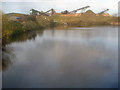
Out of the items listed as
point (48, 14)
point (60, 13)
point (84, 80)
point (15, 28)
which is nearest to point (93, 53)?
point (84, 80)

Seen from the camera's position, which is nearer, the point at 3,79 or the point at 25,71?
the point at 3,79

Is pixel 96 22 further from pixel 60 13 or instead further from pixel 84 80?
pixel 84 80

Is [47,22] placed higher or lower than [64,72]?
higher

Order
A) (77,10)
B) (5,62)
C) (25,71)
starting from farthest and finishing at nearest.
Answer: (77,10) → (5,62) → (25,71)

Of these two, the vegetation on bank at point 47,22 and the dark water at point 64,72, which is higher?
the vegetation on bank at point 47,22

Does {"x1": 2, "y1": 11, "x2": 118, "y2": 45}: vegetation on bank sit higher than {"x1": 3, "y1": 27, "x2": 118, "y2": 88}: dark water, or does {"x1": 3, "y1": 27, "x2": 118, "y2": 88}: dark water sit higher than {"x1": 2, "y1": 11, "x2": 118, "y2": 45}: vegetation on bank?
{"x1": 2, "y1": 11, "x2": 118, "y2": 45}: vegetation on bank

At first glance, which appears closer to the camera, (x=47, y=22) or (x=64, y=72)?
(x=64, y=72)

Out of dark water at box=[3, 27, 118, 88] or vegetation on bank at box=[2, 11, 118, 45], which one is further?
vegetation on bank at box=[2, 11, 118, 45]

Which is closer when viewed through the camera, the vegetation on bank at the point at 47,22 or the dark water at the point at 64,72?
the dark water at the point at 64,72

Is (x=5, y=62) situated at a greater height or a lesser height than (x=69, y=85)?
greater

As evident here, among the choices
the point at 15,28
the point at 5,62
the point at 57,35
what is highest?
the point at 15,28

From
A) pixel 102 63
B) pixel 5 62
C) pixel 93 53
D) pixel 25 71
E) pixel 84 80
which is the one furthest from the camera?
pixel 93 53
